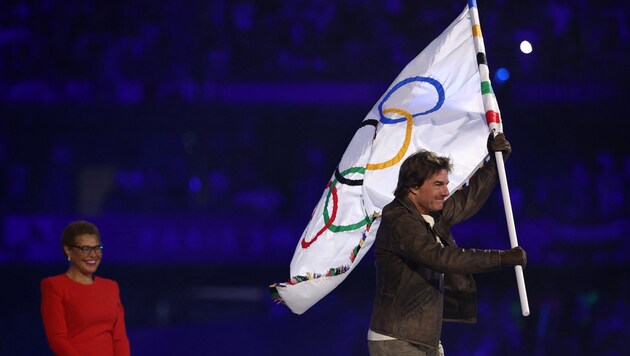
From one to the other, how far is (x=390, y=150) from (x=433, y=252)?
0.76 meters

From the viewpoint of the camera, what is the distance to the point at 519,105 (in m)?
6.84

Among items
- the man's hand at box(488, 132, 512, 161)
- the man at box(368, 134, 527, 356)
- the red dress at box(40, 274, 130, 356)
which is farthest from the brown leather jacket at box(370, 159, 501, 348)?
the red dress at box(40, 274, 130, 356)

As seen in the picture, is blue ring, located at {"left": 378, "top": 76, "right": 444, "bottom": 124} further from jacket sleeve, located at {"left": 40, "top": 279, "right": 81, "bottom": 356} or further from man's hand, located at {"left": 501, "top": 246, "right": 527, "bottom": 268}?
jacket sleeve, located at {"left": 40, "top": 279, "right": 81, "bottom": 356}

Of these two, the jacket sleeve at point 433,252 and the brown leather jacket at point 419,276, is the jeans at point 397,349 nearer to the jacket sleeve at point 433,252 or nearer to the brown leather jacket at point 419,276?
the brown leather jacket at point 419,276

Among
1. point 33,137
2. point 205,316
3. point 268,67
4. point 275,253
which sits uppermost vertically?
point 268,67

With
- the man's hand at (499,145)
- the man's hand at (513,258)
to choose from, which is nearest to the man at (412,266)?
the man's hand at (513,258)

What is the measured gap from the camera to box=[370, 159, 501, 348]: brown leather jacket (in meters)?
2.50

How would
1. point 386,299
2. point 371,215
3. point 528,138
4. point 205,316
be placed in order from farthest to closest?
point 528,138 → point 205,316 → point 371,215 → point 386,299

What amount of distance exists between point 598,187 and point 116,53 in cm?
371

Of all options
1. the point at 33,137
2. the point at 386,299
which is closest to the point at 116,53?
the point at 33,137

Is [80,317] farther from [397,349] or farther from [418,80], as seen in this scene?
[418,80]

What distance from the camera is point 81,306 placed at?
9.82 ft

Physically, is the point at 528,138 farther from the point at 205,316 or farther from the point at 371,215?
the point at 371,215

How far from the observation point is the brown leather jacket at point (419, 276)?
2498mm
